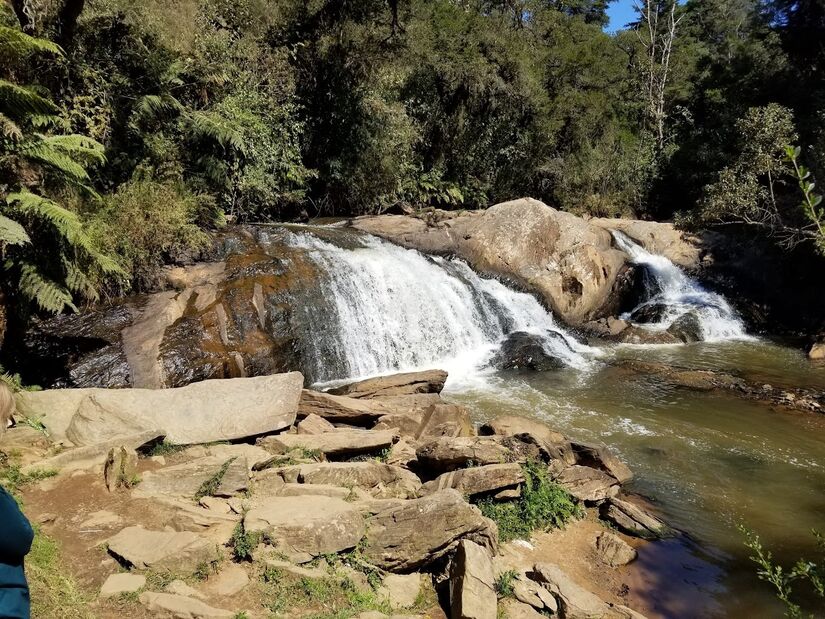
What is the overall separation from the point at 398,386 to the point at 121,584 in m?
5.72

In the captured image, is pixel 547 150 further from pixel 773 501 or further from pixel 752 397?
pixel 773 501

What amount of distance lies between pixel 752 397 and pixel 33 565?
11684 millimetres

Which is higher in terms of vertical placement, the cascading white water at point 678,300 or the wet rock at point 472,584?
the cascading white water at point 678,300

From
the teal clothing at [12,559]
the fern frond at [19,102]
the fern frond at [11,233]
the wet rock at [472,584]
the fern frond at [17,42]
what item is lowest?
the wet rock at [472,584]

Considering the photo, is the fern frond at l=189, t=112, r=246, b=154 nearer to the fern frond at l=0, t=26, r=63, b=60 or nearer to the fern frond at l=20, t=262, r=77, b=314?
the fern frond at l=0, t=26, r=63, b=60

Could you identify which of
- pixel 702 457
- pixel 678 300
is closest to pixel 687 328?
pixel 678 300

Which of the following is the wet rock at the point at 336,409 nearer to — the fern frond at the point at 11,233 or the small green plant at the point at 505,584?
the small green plant at the point at 505,584

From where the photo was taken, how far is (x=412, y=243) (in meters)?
15.7

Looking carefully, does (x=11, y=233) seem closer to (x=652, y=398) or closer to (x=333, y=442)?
(x=333, y=442)

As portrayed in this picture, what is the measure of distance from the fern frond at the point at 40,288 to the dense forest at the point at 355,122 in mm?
25

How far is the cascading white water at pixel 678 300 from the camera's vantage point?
15.5 metres

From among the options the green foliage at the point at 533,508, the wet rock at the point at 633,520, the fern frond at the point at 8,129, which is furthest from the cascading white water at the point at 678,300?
the fern frond at the point at 8,129

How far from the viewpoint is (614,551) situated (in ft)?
18.3

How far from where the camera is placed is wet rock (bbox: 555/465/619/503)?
21.0 feet
